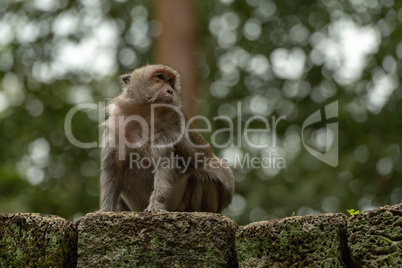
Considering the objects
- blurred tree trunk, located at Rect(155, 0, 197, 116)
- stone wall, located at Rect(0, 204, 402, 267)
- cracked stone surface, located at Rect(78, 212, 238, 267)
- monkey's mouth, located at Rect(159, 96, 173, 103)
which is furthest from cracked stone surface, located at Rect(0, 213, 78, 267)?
blurred tree trunk, located at Rect(155, 0, 197, 116)

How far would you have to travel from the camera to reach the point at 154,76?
7609mm

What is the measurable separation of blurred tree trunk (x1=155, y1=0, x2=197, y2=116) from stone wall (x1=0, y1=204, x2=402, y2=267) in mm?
8742

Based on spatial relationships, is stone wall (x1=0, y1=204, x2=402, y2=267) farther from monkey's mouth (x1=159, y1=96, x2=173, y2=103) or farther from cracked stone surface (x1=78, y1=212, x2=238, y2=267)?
monkey's mouth (x1=159, y1=96, x2=173, y2=103)

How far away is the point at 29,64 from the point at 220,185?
477 inches

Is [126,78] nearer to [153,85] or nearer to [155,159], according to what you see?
[153,85]

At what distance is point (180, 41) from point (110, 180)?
24.6 feet

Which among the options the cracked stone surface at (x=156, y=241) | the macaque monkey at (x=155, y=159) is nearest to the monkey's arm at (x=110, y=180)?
the macaque monkey at (x=155, y=159)

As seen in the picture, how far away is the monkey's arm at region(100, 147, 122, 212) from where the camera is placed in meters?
6.97

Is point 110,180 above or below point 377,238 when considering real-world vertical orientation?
above

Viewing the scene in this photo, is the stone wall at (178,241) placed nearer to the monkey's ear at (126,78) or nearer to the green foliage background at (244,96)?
the monkey's ear at (126,78)

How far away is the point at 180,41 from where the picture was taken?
14.1 metres

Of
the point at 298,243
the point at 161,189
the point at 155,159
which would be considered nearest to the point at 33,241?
the point at 298,243

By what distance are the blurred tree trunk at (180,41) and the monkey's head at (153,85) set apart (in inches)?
218

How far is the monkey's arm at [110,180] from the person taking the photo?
6.97 meters
